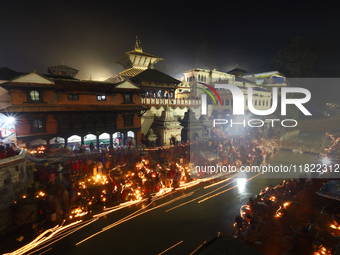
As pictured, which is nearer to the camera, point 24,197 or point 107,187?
point 24,197

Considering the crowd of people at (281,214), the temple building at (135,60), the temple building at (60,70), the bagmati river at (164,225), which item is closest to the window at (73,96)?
the temple building at (135,60)

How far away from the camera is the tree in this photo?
1761 inches

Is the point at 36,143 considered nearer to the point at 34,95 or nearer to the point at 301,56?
the point at 34,95

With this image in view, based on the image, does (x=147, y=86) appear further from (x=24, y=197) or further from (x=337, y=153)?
(x=337, y=153)

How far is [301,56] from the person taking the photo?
149ft

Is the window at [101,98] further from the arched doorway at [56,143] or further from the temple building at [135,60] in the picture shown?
the temple building at [135,60]

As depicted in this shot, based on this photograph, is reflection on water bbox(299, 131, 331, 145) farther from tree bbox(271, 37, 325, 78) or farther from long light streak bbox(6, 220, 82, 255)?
long light streak bbox(6, 220, 82, 255)

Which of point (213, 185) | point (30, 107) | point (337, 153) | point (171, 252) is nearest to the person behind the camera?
point (171, 252)

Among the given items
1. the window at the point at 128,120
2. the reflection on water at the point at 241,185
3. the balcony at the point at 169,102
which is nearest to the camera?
the reflection on water at the point at 241,185

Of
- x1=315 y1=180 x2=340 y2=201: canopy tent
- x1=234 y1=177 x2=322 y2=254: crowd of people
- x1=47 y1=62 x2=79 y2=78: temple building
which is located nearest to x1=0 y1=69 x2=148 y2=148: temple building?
x1=47 y1=62 x2=79 y2=78: temple building

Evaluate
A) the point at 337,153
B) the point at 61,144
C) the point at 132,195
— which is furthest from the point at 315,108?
the point at 61,144

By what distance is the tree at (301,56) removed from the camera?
44.7 metres

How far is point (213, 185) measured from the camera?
44.5 ft

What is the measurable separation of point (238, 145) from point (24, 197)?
19.9 meters
